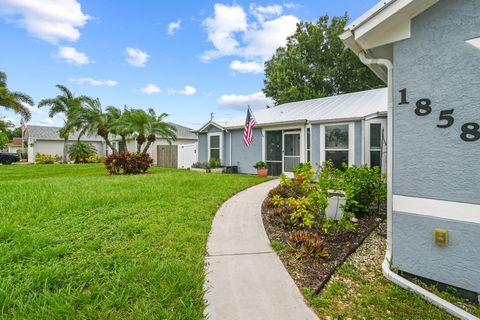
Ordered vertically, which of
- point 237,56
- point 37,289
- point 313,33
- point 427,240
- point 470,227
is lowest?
point 37,289

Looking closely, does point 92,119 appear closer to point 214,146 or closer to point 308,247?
point 214,146

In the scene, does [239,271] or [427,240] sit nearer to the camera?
[427,240]

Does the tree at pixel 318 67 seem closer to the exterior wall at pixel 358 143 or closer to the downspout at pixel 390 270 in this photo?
the exterior wall at pixel 358 143

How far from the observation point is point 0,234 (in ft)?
13.3

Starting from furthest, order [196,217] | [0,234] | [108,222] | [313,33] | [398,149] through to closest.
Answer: [313,33], [196,217], [108,222], [0,234], [398,149]

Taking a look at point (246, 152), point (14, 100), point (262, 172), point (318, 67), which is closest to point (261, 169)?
point (262, 172)

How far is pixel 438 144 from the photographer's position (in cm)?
290

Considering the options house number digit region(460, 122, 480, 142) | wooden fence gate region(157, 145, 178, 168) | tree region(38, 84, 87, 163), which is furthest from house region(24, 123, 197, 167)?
house number digit region(460, 122, 480, 142)

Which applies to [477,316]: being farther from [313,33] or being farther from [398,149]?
[313,33]

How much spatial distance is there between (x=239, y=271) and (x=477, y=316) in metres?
2.53

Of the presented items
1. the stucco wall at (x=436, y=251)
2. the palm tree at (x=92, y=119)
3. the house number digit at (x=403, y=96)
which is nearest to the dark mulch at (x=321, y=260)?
the stucco wall at (x=436, y=251)

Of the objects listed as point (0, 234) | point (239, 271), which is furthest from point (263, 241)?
point (0, 234)

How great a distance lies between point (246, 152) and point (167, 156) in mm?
9473

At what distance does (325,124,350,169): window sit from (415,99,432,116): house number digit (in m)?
7.29
